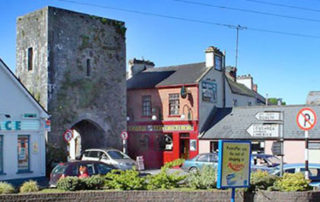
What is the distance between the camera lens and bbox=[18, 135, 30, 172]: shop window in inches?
899

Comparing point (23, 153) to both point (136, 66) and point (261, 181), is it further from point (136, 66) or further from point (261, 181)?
point (136, 66)

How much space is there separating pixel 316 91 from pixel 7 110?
28343mm

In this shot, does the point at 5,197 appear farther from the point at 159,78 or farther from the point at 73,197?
the point at 159,78

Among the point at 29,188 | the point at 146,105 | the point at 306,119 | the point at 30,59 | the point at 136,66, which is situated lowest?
the point at 29,188

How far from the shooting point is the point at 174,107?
3475 centimetres

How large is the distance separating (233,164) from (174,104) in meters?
24.2

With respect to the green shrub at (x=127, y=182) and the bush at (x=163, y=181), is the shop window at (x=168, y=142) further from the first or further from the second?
the green shrub at (x=127, y=182)

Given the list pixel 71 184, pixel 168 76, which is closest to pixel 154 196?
pixel 71 184

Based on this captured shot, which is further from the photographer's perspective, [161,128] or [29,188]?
[161,128]

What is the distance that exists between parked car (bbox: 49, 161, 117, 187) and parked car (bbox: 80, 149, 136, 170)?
23.3 ft

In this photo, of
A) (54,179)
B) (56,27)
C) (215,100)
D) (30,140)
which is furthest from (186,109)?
(54,179)

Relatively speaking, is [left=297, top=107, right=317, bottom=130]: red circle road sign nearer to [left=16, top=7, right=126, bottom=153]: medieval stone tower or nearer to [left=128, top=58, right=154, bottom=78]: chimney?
[left=16, top=7, right=126, bottom=153]: medieval stone tower

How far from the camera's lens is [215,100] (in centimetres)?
3609

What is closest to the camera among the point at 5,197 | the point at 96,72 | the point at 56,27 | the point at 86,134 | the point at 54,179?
the point at 5,197
